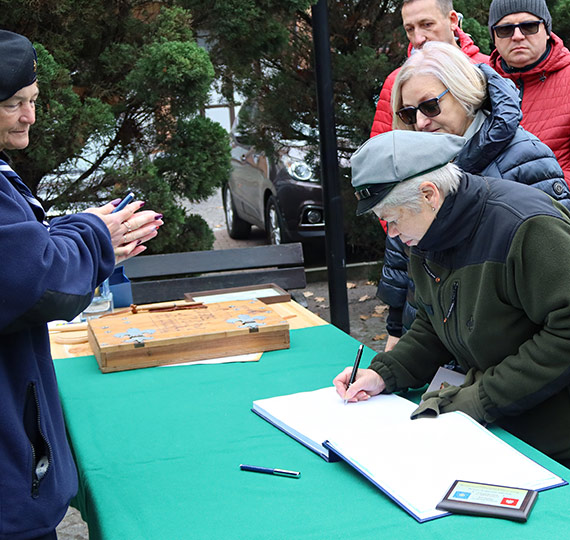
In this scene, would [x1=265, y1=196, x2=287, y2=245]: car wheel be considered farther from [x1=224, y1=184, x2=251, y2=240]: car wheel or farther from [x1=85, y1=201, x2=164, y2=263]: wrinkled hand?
[x1=85, y1=201, x2=164, y2=263]: wrinkled hand

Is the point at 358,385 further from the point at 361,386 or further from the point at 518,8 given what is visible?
the point at 518,8

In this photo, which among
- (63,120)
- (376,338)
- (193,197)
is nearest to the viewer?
(63,120)

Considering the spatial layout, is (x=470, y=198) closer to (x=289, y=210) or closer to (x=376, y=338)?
(x=376, y=338)

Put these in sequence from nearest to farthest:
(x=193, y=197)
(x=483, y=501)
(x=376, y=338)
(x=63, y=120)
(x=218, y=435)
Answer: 1. (x=483, y=501)
2. (x=218, y=435)
3. (x=63, y=120)
4. (x=193, y=197)
5. (x=376, y=338)

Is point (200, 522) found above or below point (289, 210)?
above

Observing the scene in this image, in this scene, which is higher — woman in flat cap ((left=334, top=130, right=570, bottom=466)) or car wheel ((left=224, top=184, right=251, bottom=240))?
woman in flat cap ((left=334, top=130, right=570, bottom=466))

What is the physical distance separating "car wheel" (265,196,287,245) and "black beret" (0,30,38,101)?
597 cm

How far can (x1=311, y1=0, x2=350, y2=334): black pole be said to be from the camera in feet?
15.7

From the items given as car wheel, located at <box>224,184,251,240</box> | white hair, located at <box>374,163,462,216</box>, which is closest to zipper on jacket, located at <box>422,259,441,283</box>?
white hair, located at <box>374,163,462,216</box>

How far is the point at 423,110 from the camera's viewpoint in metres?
2.24

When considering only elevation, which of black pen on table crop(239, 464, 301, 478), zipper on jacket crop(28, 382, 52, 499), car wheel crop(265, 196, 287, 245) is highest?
zipper on jacket crop(28, 382, 52, 499)

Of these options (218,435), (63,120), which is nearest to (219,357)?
(218,435)

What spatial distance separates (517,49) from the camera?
3.28 m

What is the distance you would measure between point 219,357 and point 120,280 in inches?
38.2
